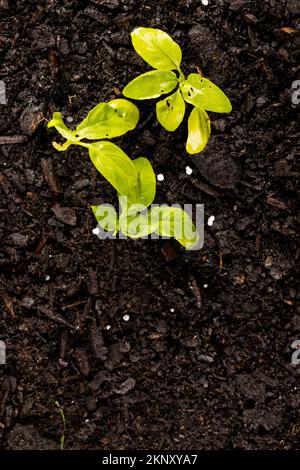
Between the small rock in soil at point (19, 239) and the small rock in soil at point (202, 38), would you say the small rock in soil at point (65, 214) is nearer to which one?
the small rock in soil at point (19, 239)

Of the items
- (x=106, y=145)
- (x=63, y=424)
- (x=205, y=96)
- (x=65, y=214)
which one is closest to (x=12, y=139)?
(x=65, y=214)

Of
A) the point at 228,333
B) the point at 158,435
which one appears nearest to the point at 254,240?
the point at 228,333

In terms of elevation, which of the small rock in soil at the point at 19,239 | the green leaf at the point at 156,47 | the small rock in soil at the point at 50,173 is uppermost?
the green leaf at the point at 156,47

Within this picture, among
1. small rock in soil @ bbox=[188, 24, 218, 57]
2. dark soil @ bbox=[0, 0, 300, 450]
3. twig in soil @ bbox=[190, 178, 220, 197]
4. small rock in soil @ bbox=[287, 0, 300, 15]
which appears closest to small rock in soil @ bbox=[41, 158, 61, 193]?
dark soil @ bbox=[0, 0, 300, 450]

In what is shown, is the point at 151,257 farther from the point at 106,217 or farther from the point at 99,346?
the point at 99,346

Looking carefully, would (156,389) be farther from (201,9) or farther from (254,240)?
(201,9)

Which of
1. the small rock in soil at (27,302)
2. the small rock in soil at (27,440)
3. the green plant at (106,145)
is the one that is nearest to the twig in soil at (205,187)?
the green plant at (106,145)
